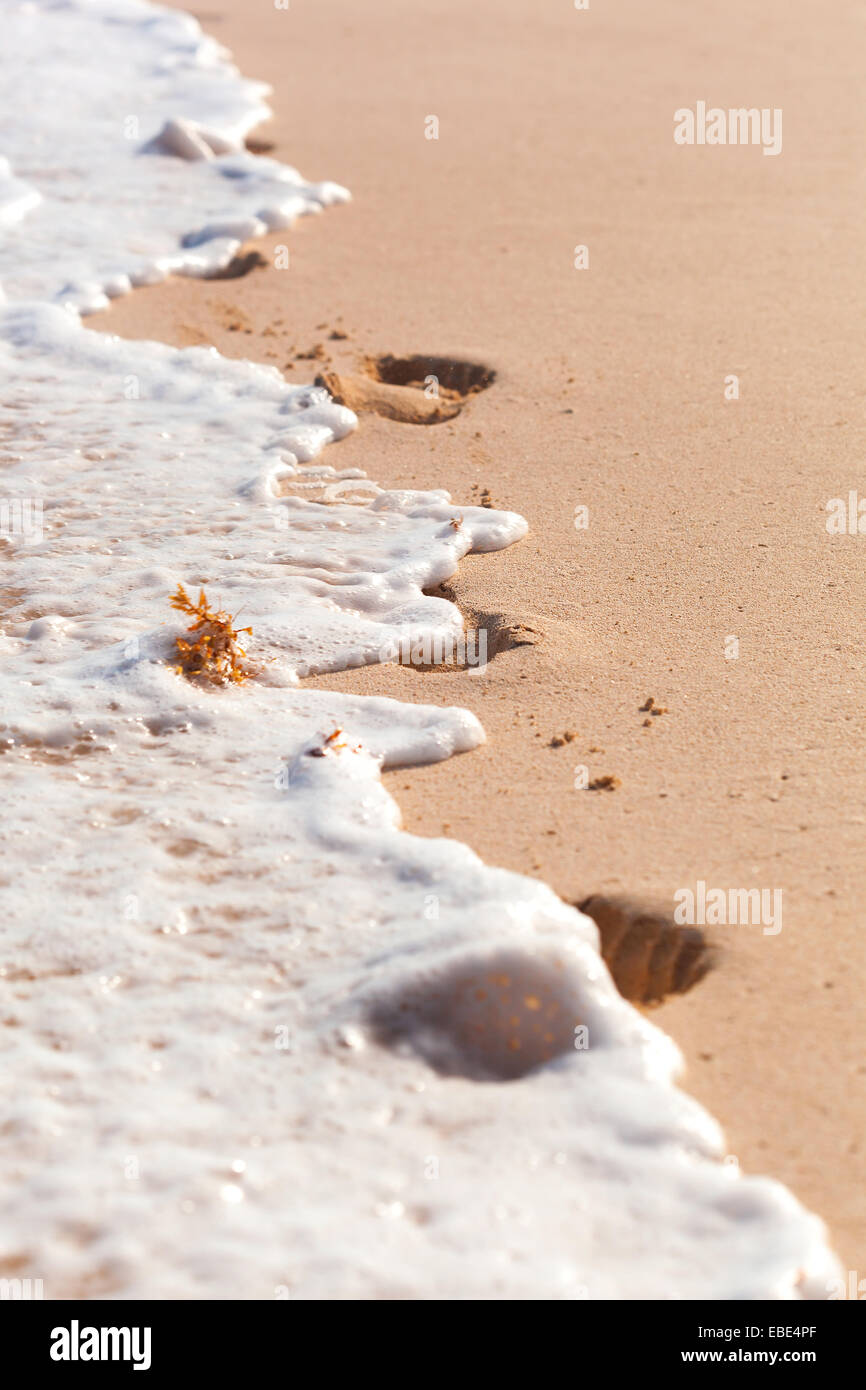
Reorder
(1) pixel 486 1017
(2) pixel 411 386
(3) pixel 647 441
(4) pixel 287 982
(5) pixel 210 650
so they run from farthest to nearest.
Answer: (2) pixel 411 386
(3) pixel 647 441
(5) pixel 210 650
(4) pixel 287 982
(1) pixel 486 1017

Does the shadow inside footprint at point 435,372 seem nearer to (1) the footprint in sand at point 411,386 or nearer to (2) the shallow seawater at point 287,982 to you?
(1) the footprint in sand at point 411,386

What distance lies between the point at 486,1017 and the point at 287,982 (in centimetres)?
39

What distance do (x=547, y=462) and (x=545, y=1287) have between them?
2876 mm

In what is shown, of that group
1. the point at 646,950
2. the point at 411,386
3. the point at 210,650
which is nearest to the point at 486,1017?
the point at 646,950

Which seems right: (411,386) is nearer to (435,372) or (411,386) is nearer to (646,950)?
(435,372)

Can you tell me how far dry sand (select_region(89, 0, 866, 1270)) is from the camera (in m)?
2.46

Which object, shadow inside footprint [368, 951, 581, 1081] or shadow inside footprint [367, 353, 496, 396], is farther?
shadow inside footprint [367, 353, 496, 396]

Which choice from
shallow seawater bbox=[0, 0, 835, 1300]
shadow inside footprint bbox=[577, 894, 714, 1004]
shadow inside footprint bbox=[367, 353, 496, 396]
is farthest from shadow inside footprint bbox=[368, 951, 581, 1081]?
shadow inside footprint bbox=[367, 353, 496, 396]

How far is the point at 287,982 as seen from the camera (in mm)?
2418

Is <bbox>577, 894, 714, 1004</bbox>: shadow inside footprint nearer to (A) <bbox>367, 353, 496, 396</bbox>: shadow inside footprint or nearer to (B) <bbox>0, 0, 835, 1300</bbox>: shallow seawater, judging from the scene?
(B) <bbox>0, 0, 835, 1300</bbox>: shallow seawater

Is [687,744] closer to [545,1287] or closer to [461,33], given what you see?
[545,1287]

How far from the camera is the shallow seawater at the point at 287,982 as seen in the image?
196 centimetres

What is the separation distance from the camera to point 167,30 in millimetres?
9844
